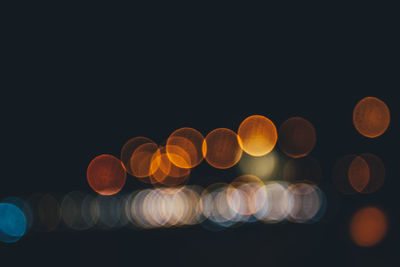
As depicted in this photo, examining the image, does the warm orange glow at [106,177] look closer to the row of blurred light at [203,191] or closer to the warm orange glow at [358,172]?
the row of blurred light at [203,191]

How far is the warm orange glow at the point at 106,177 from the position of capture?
83.7 m

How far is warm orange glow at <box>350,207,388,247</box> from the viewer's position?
1207 cm

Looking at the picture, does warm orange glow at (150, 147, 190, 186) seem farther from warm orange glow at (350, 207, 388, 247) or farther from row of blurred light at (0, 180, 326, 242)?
warm orange glow at (350, 207, 388, 247)

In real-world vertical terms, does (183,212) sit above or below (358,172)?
below

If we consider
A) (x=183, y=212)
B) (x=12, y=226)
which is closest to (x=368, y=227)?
(x=12, y=226)

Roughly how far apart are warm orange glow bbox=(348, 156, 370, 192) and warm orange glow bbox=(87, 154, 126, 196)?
37800mm

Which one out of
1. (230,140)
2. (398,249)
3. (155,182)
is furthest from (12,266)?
(155,182)

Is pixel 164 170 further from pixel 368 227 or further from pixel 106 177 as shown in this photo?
pixel 368 227

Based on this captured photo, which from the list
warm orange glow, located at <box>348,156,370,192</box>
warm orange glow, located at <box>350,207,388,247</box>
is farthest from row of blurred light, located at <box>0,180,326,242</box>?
warm orange glow, located at <box>348,156,370,192</box>

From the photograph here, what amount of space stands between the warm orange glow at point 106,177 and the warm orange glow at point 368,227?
6515cm

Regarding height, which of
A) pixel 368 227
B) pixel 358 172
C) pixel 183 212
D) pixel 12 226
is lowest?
pixel 368 227

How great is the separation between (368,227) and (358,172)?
3618 cm

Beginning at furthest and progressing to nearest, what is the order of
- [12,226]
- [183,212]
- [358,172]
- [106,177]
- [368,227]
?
[106,177]
[358,172]
[183,212]
[12,226]
[368,227]

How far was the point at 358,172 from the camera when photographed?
4925 cm
